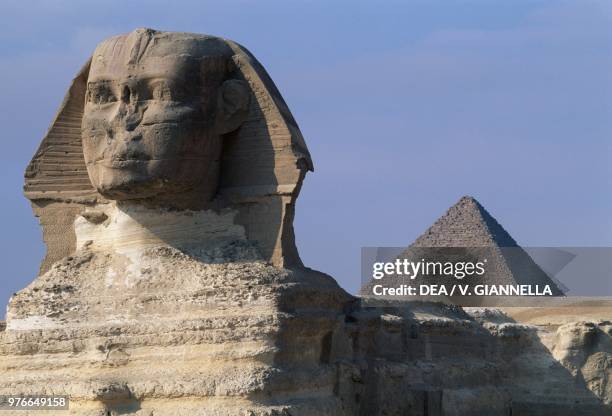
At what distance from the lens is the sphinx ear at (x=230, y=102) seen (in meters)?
15.8

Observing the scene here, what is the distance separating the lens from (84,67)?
640 inches

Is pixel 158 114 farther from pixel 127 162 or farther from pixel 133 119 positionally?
pixel 127 162

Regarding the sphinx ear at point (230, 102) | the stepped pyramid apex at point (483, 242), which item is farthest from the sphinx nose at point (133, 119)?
the stepped pyramid apex at point (483, 242)

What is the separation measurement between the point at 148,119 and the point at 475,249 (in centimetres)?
2617

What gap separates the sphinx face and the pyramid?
18573mm

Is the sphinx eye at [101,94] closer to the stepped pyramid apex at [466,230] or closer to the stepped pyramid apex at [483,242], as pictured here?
the stepped pyramid apex at [483,242]

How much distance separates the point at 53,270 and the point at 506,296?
20.9 m

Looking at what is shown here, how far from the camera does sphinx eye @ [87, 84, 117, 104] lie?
15.5 metres

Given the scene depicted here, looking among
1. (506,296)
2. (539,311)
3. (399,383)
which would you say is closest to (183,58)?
(399,383)

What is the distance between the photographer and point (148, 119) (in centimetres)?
1527

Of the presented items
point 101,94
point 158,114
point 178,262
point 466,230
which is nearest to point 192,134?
point 158,114

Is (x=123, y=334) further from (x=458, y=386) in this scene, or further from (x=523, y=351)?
(x=523, y=351)

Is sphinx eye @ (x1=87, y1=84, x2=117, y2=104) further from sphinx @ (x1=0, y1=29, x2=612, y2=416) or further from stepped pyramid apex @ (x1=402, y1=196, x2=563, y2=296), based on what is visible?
stepped pyramid apex @ (x1=402, y1=196, x2=563, y2=296)

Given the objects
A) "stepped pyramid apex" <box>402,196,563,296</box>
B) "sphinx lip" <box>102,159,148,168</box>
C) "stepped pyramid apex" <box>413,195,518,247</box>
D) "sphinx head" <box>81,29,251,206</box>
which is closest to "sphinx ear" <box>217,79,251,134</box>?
"sphinx head" <box>81,29,251,206</box>
